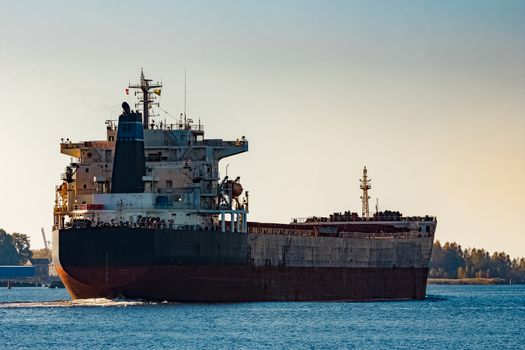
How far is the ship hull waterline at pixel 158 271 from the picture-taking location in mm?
85812

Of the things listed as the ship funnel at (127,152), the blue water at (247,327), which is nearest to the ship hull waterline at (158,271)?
the blue water at (247,327)

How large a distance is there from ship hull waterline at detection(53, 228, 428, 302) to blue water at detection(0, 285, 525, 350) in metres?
1.06

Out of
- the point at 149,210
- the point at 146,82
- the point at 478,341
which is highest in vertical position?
the point at 146,82

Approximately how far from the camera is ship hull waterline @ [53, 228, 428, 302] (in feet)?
282

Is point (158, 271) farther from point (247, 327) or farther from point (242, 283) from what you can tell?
point (247, 327)

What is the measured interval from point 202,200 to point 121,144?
20.2ft

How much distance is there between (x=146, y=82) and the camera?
96938 mm

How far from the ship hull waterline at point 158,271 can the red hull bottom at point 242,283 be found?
0.05 m

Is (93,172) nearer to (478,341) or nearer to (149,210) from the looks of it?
(149,210)

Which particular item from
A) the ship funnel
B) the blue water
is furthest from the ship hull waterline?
the ship funnel

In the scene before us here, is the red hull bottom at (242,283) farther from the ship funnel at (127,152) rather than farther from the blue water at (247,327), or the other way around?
the ship funnel at (127,152)

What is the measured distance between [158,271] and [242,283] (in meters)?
8.52

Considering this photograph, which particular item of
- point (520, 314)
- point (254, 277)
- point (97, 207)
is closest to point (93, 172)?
point (97, 207)

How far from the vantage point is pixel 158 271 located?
86562 millimetres
